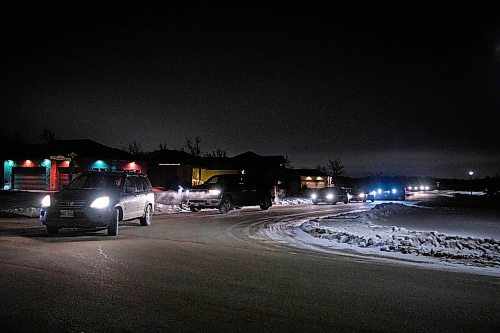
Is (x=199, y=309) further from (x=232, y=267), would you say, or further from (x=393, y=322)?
(x=232, y=267)

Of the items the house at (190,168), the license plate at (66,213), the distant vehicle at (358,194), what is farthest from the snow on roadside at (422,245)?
the house at (190,168)

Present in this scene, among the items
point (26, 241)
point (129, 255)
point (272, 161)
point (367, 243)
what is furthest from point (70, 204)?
point (272, 161)

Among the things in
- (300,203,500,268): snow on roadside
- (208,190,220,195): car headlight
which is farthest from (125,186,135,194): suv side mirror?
(208,190,220,195): car headlight

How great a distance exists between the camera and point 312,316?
6.51m

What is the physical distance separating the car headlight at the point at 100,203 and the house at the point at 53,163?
33540mm

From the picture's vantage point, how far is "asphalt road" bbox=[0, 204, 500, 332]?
20.3 feet

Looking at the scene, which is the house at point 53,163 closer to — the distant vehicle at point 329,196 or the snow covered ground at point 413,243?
the distant vehicle at point 329,196

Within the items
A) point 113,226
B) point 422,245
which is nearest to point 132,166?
point 113,226

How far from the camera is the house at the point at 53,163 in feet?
158

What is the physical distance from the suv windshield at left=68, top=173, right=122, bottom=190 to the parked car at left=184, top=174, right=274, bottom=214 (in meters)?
10.0

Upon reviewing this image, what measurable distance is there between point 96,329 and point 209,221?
15623mm

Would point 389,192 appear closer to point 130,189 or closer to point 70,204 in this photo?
point 130,189

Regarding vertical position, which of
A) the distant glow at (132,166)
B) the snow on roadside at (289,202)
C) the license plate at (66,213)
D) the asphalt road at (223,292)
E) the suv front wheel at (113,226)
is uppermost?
the distant glow at (132,166)

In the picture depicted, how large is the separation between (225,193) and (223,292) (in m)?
19.2
